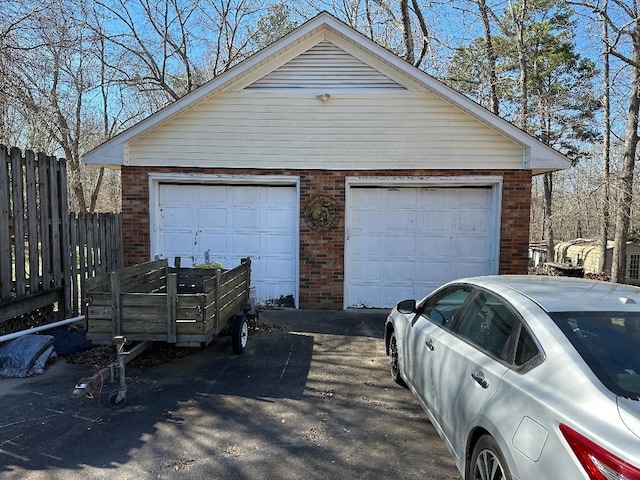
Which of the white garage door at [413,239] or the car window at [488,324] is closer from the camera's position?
the car window at [488,324]

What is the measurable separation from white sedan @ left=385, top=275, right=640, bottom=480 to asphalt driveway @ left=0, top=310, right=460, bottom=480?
1.89 ft

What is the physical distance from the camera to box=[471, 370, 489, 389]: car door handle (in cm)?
254

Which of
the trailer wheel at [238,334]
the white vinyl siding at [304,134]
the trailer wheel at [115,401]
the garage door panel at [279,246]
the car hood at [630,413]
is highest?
the white vinyl siding at [304,134]

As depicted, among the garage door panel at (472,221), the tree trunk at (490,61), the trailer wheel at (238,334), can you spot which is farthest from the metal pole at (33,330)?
the tree trunk at (490,61)

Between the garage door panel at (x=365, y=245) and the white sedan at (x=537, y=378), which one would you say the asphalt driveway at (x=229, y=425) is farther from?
the garage door panel at (x=365, y=245)

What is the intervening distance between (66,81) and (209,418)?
626 inches

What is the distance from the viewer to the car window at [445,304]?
138 inches

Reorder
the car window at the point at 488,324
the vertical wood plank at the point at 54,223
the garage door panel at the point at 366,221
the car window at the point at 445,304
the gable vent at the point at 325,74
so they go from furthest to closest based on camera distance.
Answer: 1. the garage door panel at the point at 366,221
2. the gable vent at the point at 325,74
3. the vertical wood plank at the point at 54,223
4. the car window at the point at 445,304
5. the car window at the point at 488,324

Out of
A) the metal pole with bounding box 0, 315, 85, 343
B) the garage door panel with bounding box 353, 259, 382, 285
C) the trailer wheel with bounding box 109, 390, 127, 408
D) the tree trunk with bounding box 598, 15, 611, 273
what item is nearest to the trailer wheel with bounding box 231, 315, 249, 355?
the trailer wheel with bounding box 109, 390, 127, 408

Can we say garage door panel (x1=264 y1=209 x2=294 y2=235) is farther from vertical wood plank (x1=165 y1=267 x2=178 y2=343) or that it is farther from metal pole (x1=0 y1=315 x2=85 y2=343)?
vertical wood plank (x1=165 y1=267 x2=178 y2=343)

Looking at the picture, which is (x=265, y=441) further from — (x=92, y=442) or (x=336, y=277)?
(x=336, y=277)

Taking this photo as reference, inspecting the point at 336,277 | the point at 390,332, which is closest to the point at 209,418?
the point at 390,332

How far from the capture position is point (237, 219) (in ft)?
28.1

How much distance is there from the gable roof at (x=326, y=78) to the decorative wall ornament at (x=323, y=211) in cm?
216
